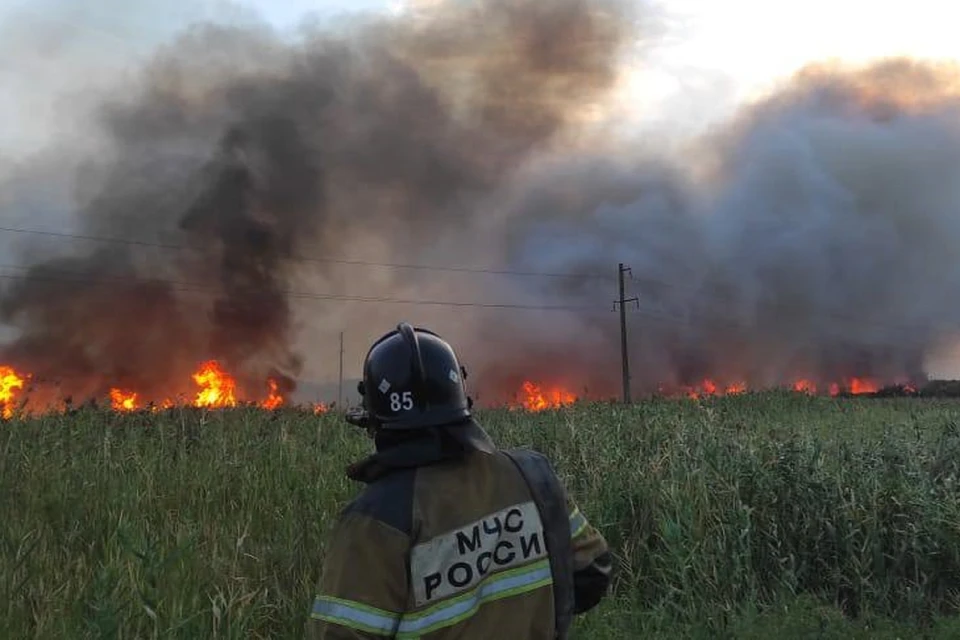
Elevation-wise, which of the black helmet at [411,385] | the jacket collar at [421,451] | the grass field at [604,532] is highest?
the black helmet at [411,385]

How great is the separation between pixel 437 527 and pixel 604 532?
4.38 meters

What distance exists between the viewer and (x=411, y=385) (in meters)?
1.83

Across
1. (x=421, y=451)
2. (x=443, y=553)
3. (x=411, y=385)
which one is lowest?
(x=443, y=553)

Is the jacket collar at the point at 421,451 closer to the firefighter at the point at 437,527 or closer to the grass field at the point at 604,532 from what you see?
the firefighter at the point at 437,527

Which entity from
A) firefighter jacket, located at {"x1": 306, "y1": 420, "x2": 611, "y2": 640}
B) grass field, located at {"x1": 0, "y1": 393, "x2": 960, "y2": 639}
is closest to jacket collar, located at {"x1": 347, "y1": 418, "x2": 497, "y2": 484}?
firefighter jacket, located at {"x1": 306, "y1": 420, "x2": 611, "y2": 640}

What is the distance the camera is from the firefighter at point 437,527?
1605mm

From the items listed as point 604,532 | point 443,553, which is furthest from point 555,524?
point 604,532

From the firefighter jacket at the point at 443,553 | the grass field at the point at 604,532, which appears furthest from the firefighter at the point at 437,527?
the grass field at the point at 604,532

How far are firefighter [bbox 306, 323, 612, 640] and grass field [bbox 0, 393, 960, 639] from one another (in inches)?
79.7

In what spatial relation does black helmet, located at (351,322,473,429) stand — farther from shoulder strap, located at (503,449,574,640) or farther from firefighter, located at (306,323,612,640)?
shoulder strap, located at (503,449,574,640)

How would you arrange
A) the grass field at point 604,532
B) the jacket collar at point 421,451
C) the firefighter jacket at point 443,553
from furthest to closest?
the grass field at point 604,532 < the jacket collar at point 421,451 < the firefighter jacket at point 443,553

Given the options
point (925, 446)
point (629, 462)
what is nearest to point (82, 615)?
point (629, 462)

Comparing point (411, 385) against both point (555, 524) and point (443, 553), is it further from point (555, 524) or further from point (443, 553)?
point (555, 524)

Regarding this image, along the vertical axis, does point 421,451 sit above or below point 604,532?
above
